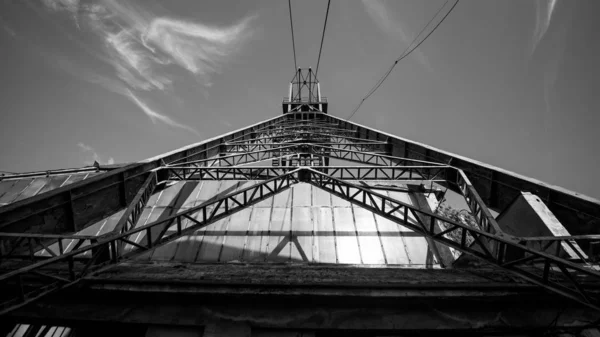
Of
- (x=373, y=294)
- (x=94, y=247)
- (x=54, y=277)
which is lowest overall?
(x=373, y=294)

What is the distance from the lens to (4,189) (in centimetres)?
1314

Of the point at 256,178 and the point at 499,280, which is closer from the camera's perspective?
the point at 499,280

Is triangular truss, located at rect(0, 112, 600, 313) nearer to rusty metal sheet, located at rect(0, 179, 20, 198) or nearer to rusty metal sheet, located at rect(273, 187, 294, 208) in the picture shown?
rusty metal sheet, located at rect(273, 187, 294, 208)

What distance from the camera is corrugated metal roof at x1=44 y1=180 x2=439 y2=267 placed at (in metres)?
9.13

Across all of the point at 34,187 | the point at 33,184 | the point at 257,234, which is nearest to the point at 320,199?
the point at 257,234

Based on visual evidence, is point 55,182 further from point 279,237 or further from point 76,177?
point 279,237

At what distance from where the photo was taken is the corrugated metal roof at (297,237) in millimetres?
9133

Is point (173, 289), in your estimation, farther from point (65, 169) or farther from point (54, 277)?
point (65, 169)

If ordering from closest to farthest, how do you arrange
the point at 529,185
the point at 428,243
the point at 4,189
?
the point at 529,185 < the point at 428,243 < the point at 4,189

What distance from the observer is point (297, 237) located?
9.74 m

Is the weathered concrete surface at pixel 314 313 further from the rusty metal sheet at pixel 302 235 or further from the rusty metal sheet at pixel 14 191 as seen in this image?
the rusty metal sheet at pixel 14 191

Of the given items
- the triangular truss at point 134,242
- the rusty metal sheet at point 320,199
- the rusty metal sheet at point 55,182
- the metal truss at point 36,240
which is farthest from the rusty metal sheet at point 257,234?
the rusty metal sheet at point 55,182

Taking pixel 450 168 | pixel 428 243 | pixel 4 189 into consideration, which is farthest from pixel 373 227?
pixel 4 189

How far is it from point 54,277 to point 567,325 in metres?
8.46
